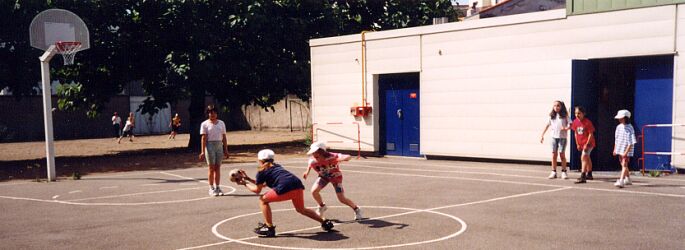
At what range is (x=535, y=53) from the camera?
17734 mm

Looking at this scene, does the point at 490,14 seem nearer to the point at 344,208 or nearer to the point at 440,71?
the point at 440,71

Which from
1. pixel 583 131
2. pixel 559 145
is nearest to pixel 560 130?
pixel 559 145

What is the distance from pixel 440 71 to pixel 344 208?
986 centimetres

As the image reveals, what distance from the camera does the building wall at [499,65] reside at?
1622 centimetres

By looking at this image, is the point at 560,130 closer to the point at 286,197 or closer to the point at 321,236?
the point at 321,236

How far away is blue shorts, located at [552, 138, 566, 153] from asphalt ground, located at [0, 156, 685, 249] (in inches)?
32.7

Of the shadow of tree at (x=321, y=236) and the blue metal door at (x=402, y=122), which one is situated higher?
the blue metal door at (x=402, y=122)

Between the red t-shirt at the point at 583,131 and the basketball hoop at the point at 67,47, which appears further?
the basketball hoop at the point at 67,47

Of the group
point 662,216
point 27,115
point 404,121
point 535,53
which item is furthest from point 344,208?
point 27,115

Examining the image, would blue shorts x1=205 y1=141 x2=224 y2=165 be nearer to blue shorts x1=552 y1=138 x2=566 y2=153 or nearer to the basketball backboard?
the basketball backboard

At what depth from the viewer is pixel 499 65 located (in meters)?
18.6

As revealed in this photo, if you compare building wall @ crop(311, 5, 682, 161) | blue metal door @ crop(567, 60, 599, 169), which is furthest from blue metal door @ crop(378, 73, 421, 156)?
blue metal door @ crop(567, 60, 599, 169)

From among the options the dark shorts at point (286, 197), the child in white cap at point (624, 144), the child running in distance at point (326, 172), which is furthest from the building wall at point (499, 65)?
the dark shorts at point (286, 197)

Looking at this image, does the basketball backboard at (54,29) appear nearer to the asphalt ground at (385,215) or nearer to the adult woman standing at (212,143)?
the asphalt ground at (385,215)
